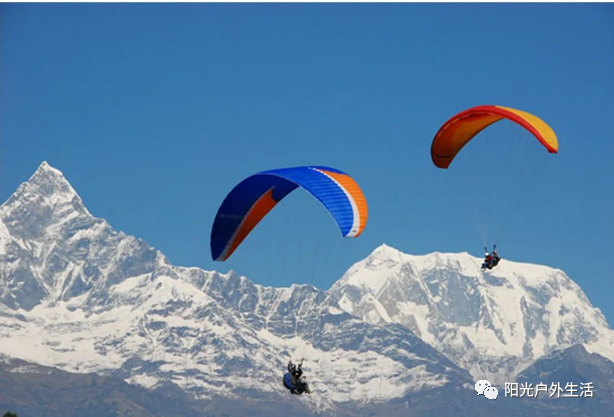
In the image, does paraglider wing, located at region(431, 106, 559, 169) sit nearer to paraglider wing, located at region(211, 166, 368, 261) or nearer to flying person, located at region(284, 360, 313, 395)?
paraglider wing, located at region(211, 166, 368, 261)

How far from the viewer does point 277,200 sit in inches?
2805

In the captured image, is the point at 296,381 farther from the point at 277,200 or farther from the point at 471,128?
the point at 471,128

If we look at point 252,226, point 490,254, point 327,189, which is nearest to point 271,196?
point 252,226

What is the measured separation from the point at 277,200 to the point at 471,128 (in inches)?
440

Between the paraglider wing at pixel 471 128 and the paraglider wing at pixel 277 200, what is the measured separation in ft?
21.2

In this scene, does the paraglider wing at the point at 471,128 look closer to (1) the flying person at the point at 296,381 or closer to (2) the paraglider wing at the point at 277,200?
(2) the paraglider wing at the point at 277,200

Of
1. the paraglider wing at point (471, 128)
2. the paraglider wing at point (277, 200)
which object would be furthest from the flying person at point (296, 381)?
the paraglider wing at point (471, 128)

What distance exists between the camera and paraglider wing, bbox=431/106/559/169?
62.8 m

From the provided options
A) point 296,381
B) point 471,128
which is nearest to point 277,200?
point 471,128

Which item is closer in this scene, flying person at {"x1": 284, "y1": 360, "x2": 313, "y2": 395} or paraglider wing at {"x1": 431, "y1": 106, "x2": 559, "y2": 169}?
flying person at {"x1": 284, "y1": 360, "x2": 313, "y2": 395}

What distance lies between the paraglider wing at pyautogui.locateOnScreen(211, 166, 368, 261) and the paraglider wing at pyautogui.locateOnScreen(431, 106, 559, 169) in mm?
6453

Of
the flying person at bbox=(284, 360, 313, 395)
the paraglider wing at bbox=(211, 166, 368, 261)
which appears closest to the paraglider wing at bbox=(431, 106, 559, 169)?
the paraglider wing at bbox=(211, 166, 368, 261)

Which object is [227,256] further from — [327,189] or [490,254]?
[490,254]

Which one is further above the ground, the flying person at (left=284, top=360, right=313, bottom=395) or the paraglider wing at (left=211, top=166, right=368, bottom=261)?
the paraglider wing at (left=211, top=166, right=368, bottom=261)
